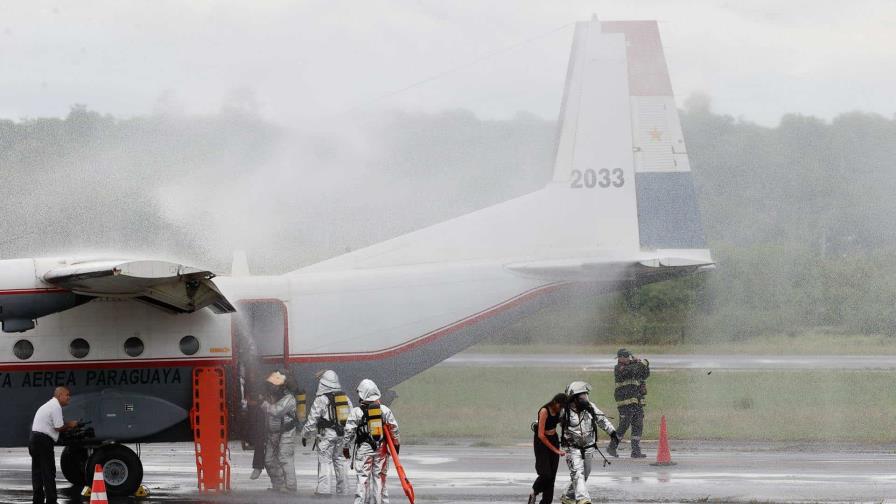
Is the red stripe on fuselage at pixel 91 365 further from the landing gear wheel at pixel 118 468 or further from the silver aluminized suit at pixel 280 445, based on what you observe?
the silver aluminized suit at pixel 280 445

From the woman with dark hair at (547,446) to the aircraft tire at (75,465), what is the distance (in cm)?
658

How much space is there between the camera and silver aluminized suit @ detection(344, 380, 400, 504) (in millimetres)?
12539

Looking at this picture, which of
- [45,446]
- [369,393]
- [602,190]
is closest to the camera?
[369,393]

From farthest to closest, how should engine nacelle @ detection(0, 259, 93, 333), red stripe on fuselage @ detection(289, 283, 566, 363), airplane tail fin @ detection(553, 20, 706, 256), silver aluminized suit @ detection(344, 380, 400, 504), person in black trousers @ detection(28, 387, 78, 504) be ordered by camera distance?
airplane tail fin @ detection(553, 20, 706, 256) < red stripe on fuselage @ detection(289, 283, 566, 363) < engine nacelle @ detection(0, 259, 93, 333) < person in black trousers @ detection(28, 387, 78, 504) < silver aluminized suit @ detection(344, 380, 400, 504)

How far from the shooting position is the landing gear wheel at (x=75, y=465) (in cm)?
1592

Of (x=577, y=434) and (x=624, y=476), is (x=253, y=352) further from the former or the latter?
(x=624, y=476)

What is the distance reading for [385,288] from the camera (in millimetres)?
16500

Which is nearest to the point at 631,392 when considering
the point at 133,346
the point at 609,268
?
the point at 609,268

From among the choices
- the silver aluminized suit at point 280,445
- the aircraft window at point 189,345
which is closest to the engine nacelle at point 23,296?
the aircraft window at point 189,345

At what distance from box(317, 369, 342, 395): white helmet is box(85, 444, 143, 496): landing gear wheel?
2563 mm

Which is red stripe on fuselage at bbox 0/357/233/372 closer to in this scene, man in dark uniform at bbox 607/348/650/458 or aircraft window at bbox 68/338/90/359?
aircraft window at bbox 68/338/90/359

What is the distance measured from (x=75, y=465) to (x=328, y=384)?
12.5ft

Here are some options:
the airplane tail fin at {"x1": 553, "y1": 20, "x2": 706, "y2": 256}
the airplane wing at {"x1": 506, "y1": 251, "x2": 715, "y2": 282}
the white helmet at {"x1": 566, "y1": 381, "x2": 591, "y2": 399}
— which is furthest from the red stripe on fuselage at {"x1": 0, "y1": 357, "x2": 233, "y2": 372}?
the airplane tail fin at {"x1": 553, "y1": 20, "x2": 706, "y2": 256}

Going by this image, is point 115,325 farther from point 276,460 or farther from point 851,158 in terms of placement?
point 851,158
